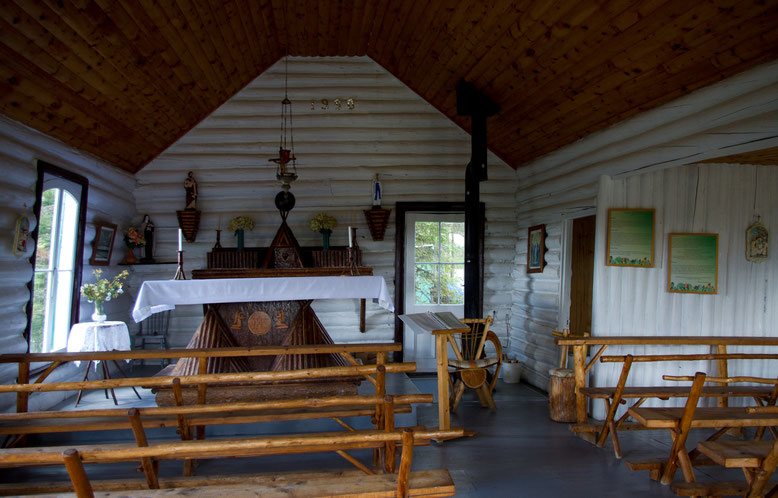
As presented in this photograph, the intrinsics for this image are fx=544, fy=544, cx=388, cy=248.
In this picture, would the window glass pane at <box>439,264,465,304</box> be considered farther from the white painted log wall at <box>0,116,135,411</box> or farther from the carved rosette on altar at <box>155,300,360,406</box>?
the white painted log wall at <box>0,116,135,411</box>

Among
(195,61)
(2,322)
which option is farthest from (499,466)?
(195,61)

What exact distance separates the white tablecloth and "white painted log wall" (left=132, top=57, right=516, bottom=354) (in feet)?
6.20

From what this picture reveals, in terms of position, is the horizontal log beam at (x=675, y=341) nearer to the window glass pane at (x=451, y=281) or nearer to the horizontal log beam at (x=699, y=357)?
the horizontal log beam at (x=699, y=357)

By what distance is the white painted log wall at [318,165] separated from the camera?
7723 millimetres

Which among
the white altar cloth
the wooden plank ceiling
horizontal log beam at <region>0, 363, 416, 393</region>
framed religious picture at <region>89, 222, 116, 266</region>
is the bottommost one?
horizontal log beam at <region>0, 363, 416, 393</region>

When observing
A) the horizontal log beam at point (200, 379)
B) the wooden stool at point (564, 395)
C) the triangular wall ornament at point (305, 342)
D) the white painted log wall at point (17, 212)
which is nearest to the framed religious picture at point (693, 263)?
the wooden stool at point (564, 395)

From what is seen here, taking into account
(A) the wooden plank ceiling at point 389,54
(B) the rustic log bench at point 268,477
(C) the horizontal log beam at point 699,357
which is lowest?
(B) the rustic log bench at point 268,477

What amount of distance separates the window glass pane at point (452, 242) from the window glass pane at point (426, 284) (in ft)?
0.81

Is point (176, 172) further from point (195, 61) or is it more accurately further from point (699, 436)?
point (699, 436)

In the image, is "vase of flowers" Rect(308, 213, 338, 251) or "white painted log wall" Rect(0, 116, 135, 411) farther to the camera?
"vase of flowers" Rect(308, 213, 338, 251)

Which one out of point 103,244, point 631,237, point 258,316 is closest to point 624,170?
point 631,237

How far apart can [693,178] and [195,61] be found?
5412mm

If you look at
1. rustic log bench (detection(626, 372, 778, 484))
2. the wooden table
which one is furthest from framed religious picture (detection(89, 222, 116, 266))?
rustic log bench (detection(626, 372, 778, 484))

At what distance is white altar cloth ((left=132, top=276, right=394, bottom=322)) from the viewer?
5027 mm
